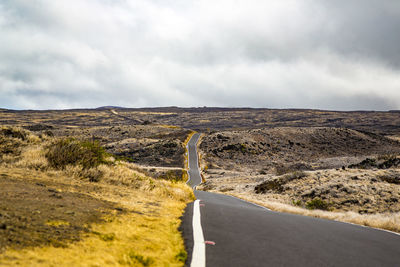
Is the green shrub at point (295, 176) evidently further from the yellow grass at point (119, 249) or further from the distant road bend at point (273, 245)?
the yellow grass at point (119, 249)

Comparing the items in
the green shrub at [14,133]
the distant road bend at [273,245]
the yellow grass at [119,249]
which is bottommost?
the distant road bend at [273,245]

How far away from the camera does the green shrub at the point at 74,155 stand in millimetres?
9508

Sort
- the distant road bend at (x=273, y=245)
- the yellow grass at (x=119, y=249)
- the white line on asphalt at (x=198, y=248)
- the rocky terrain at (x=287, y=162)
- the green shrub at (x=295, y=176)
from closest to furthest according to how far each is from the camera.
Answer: the yellow grass at (x=119, y=249) < the white line on asphalt at (x=198, y=248) < the distant road bend at (x=273, y=245) < the rocky terrain at (x=287, y=162) < the green shrub at (x=295, y=176)

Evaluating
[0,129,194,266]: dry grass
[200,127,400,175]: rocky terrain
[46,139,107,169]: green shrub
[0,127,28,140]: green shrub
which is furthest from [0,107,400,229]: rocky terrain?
[0,129,194,266]: dry grass

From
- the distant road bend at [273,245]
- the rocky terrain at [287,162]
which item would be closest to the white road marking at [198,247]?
the distant road bend at [273,245]

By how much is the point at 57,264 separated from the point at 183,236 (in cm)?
222

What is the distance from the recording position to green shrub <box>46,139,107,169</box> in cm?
951

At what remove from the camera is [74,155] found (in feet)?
32.1

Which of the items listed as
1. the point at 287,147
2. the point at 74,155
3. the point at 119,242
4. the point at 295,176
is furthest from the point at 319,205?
the point at 287,147

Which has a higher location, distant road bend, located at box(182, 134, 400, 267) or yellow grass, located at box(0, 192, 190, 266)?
yellow grass, located at box(0, 192, 190, 266)

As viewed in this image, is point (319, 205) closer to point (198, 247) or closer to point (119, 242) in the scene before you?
point (198, 247)

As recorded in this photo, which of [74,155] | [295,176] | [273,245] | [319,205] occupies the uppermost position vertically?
[74,155]

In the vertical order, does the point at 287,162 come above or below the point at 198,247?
below

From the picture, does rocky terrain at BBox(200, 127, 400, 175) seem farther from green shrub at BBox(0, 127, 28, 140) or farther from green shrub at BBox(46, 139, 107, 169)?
green shrub at BBox(46, 139, 107, 169)
